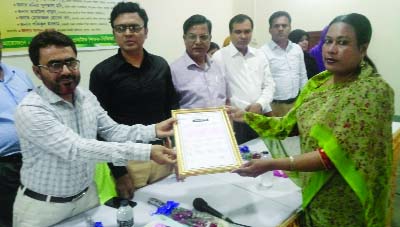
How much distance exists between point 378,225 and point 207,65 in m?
1.74

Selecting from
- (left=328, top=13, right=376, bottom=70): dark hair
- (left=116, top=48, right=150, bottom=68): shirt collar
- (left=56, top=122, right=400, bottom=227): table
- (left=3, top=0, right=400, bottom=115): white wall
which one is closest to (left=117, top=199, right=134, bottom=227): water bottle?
(left=56, top=122, right=400, bottom=227): table

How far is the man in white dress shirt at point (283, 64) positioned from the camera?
3828 mm

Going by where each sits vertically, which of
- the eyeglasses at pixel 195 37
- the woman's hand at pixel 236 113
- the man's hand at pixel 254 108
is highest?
the eyeglasses at pixel 195 37

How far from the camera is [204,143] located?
1.71m

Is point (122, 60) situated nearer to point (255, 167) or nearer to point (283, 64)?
point (255, 167)

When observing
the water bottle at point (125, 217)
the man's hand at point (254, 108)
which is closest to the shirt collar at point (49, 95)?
the water bottle at point (125, 217)

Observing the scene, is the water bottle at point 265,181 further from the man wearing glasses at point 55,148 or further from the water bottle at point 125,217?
the water bottle at point 125,217

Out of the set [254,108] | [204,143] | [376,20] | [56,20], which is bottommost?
[254,108]

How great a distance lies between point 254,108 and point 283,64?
1191 mm

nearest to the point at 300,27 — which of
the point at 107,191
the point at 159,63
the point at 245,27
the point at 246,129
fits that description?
the point at 245,27

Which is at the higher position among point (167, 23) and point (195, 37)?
point (167, 23)

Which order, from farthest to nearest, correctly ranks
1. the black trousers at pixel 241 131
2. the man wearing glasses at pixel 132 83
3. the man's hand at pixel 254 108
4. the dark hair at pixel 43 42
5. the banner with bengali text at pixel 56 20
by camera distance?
the black trousers at pixel 241 131, the man's hand at pixel 254 108, the banner with bengali text at pixel 56 20, the man wearing glasses at pixel 132 83, the dark hair at pixel 43 42

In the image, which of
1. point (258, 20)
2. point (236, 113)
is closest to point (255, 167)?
point (236, 113)

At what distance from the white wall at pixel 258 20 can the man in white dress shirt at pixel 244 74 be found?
3.86 ft
